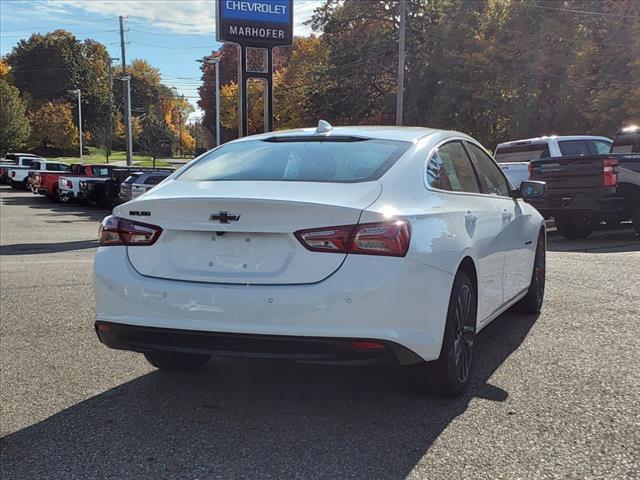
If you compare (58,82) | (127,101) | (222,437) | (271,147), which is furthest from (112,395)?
(58,82)

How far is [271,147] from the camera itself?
4.45 meters

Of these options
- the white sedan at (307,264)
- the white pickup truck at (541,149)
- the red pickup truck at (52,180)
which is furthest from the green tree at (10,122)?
the white sedan at (307,264)

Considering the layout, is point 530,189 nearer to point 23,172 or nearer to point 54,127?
point 23,172

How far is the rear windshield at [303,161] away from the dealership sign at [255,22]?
12219mm

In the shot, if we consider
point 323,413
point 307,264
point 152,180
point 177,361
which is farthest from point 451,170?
point 152,180

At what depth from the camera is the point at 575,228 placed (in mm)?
12844

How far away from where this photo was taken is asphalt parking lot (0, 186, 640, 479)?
3131 mm

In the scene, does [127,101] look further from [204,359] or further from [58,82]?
[58,82]

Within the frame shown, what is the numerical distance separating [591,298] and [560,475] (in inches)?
161

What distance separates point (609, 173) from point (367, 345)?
30.1 ft

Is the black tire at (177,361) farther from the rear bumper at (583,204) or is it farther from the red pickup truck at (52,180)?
the red pickup truck at (52,180)

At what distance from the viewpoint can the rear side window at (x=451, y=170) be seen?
407cm

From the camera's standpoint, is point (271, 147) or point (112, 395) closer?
point (112, 395)

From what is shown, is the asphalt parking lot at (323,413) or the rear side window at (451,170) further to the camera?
the rear side window at (451,170)
